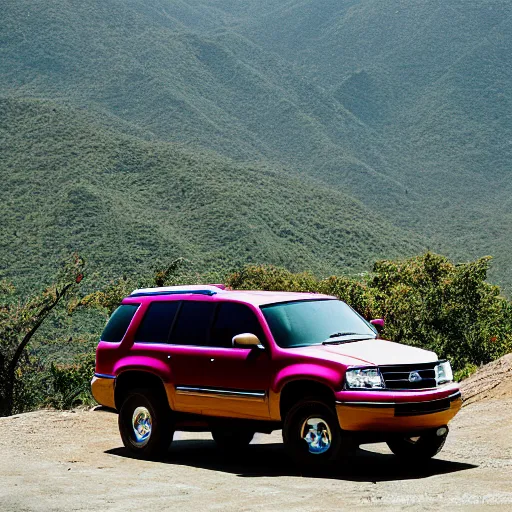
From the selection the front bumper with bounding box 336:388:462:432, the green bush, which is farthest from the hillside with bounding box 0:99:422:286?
the front bumper with bounding box 336:388:462:432

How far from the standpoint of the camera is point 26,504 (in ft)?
27.1

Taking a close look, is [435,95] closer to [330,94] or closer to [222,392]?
[330,94]

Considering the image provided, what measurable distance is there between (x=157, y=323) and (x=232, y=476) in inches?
82.2

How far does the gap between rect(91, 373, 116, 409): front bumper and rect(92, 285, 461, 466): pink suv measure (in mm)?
15

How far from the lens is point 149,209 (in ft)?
273

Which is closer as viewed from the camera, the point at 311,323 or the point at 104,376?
the point at 311,323

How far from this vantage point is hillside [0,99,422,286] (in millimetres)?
71188

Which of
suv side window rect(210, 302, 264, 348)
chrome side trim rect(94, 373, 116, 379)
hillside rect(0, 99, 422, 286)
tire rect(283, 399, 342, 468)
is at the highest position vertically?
hillside rect(0, 99, 422, 286)

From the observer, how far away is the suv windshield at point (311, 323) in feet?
32.5

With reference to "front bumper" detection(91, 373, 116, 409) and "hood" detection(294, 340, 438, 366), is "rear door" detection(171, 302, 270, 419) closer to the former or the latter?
"hood" detection(294, 340, 438, 366)

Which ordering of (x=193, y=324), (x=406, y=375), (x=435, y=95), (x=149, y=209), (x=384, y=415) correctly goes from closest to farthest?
(x=384, y=415) < (x=406, y=375) < (x=193, y=324) < (x=149, y=209) < (x=435, y=95)

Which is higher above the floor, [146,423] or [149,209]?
[149,209]

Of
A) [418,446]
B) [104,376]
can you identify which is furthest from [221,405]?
[418,446]

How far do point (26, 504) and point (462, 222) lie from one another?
105 metres
